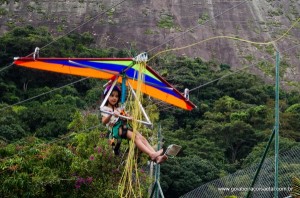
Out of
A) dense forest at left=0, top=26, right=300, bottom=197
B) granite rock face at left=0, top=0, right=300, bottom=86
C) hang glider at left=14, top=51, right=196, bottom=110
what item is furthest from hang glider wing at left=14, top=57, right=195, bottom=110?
granite rock face at left=0, top=0, right=300, bottom=86

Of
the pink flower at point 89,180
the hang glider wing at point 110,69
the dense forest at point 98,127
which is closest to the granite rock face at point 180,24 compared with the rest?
the dense forest at point 98,127

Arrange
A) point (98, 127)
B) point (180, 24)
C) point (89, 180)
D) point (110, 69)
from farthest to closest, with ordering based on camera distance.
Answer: point (180, 24) → point (98, 127) → point (89, 180) → point (110, 69)

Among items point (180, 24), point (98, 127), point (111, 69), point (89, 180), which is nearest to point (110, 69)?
point (111, 69)

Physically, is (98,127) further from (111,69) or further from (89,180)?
(111,69)

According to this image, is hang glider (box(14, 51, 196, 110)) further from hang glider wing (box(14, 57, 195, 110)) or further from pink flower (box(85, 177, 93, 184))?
pink flower (box(85, 177, 93, 184))

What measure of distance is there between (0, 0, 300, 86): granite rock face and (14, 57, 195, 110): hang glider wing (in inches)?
1145

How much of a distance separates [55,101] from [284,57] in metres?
18.1

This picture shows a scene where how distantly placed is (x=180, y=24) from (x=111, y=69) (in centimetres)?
3521

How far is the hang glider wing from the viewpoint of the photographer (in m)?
6.36

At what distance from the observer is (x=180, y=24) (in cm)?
4128

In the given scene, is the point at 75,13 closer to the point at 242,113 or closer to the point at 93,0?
the point at 93,0

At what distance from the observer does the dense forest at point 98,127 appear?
10.5 metres

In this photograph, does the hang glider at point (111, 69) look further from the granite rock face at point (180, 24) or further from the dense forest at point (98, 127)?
the granite rock face at point (180, 24)

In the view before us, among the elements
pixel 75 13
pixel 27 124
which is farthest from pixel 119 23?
pixel 27 124
